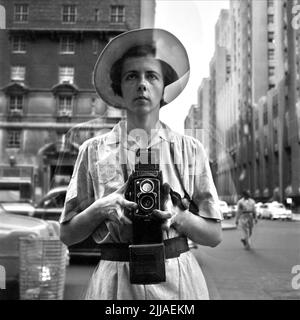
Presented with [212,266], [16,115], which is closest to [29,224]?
[16,115]

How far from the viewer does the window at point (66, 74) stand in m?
1.78

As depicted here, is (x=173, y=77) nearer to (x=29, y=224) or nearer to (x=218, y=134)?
(x=218, y=134)

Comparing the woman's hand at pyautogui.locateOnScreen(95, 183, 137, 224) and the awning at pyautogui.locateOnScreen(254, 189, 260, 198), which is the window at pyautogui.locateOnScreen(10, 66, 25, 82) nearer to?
the woman's hand at pyautogui.locateOnScreen(95, 183, 137, 224)

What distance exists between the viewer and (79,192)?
1256 millimetres

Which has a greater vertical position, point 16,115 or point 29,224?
point 16,115

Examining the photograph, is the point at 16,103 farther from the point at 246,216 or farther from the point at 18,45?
the point at 246,216

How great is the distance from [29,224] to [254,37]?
5.59ft

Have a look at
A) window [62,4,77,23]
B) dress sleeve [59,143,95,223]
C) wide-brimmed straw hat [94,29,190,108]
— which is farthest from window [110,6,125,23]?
dress sleeve [59,143,95,223]

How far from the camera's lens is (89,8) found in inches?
69.1

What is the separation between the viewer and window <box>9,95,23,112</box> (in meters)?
1.74

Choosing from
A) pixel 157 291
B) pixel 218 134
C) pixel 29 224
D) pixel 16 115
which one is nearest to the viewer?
pixel 157 291

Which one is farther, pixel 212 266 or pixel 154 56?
pixel 212 266

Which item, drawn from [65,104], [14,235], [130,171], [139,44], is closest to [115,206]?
[130,171]
